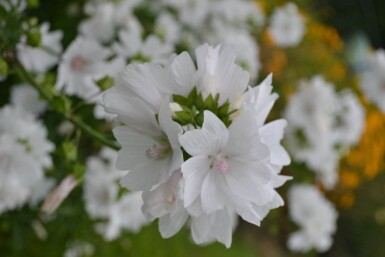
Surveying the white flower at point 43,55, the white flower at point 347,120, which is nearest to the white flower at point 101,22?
the white flower at point 43,55

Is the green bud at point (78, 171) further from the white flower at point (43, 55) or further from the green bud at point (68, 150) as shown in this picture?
the white flower at point (43, 55)

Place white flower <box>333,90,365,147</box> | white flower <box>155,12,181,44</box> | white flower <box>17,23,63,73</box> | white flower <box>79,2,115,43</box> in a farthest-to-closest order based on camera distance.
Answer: white flower <box>333,90,365,147</box>
white flower <box>155,12,181,44</box>
white flower <box>79,2,115,43</box>
white flower <box>17,23,63,73</box>

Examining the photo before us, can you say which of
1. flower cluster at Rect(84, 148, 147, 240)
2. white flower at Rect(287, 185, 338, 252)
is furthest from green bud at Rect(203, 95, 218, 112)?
white flower at Rect(287, 185, 338, 252)

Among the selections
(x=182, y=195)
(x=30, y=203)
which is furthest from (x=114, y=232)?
(x=182, y=195)

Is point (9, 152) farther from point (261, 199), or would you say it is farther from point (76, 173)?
point (261, 199)

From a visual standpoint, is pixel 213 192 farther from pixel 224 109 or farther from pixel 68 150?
pixel 68 150

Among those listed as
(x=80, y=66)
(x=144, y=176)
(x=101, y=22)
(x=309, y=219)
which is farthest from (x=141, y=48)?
(x=309, y=219)

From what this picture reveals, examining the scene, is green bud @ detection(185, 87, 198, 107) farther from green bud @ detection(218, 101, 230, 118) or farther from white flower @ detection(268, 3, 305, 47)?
white flower @ detection(268, 3, 305, 47)
